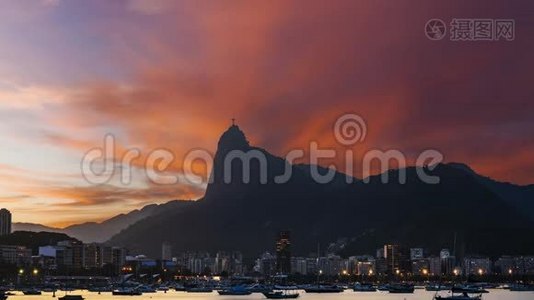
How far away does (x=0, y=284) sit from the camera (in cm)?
13075

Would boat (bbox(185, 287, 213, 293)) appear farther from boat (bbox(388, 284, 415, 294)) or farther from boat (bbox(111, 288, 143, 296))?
boat (bbox(388, 284, 415, 294))

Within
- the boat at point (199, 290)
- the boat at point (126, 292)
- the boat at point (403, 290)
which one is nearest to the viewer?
the boat at point (126, 292)

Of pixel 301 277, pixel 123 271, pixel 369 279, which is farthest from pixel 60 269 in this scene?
pixel 369 279

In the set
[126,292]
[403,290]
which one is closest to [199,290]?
[126,292]

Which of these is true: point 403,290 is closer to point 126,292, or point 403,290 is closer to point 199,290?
point 199,290

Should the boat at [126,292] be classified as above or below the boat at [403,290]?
above

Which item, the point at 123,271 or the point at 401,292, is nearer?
the point at 401,292

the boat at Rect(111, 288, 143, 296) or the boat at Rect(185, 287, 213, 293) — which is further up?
the boat at Rect(111, 288, 143, 296)

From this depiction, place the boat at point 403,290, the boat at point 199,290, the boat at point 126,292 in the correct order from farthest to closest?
the boat at point 199,290
the boat at point 403,290
the boat at point 126,292

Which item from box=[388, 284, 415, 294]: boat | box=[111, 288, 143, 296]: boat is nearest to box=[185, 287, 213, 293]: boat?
box=[111, 288, 143, 296]: boat

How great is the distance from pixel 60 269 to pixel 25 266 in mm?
13976

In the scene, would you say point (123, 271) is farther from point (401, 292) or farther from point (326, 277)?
point (401, 292)

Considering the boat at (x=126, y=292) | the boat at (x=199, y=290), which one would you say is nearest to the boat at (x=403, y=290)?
the boat at (x=199, y=290)

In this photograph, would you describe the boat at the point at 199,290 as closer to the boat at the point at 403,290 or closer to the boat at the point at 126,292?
the boat at the point at 126,292
